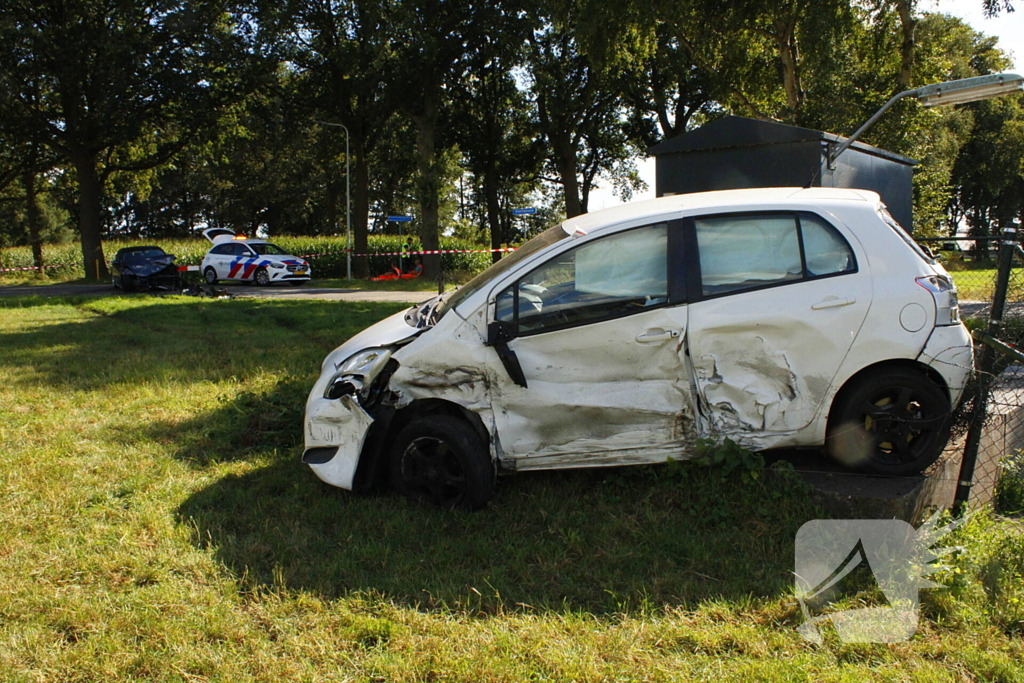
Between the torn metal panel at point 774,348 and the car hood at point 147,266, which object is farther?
the car hood at point 147,266

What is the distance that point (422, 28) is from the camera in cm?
2445

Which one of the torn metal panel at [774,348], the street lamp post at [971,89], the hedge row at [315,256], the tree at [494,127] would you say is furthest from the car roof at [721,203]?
the hedge row at [315,256]

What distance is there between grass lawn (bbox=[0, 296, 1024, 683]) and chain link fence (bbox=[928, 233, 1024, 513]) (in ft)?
1.36

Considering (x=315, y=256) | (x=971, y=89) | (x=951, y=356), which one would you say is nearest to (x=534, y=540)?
(x=951, y=356)

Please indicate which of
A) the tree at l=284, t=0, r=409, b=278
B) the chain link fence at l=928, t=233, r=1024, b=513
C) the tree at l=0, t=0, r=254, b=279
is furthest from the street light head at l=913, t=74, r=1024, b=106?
the tree at l=0, t=0, r=254, b=279

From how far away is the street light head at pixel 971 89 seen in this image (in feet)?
32.9

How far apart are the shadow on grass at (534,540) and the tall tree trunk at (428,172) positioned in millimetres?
22535

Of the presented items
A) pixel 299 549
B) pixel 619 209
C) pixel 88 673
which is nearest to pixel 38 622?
pixel 88 673

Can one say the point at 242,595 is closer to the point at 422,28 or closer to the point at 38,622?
the point at 38,622

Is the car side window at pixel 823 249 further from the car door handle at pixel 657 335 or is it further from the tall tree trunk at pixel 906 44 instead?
the tall tree trunk at pixel 906 44

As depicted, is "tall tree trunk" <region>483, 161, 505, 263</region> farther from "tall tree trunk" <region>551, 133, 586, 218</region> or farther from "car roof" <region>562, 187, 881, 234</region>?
"car roof" <region>562, 187, 881, 234</region>

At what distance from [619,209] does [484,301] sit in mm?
1147

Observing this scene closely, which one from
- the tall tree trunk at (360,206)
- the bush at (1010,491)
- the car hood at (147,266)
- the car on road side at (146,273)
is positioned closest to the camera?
the bush at (1010,491)

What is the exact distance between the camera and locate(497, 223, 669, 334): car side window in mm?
4492
